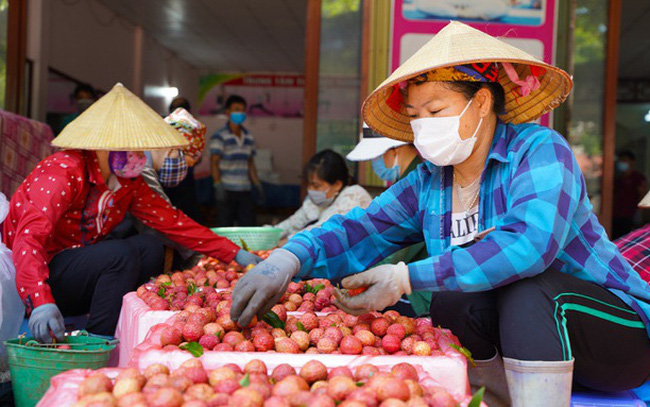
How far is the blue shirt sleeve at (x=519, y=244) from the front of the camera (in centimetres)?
150

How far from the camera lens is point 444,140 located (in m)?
1.77

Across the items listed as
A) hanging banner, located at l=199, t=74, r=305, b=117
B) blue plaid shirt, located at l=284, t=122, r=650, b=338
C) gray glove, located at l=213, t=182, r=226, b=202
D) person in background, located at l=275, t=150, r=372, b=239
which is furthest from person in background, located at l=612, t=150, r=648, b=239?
blue plaid shirt, located at l=284, t=122, r=650, b=338

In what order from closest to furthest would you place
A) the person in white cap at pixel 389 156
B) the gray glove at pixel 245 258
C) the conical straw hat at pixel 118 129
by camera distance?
the conical straw hat at pixel 118 129 < the gray glove at pixel 245 258 < the person in white cap at pixel 389 156

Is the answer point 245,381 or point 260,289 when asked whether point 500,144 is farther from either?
point 245,381

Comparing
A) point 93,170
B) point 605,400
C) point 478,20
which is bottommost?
point 605,400

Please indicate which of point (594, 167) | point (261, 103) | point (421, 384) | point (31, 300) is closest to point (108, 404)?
point (421, 384)

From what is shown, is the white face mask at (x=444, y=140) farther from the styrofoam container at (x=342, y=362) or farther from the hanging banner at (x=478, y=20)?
the hanging banner at (x=478, y=20)

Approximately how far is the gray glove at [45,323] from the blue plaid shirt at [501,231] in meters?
0.83

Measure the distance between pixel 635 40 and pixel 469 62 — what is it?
27.8 feet

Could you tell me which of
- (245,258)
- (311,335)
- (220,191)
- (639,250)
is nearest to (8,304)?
(245,258)

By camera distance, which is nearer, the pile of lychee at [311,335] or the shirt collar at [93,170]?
the pile of lychee at [311,335]

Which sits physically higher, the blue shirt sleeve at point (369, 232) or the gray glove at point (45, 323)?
the blue shirt sleeve at point (369, 232)

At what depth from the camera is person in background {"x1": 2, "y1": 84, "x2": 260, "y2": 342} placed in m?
2.32

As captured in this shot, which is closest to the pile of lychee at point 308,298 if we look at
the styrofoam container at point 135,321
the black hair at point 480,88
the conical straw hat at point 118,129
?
the styrofoam container at point 135,321
